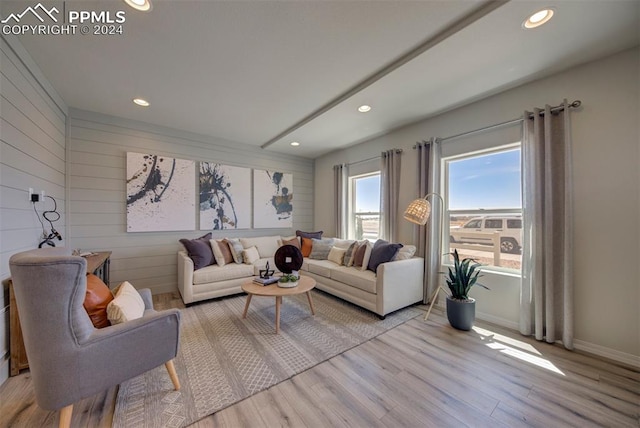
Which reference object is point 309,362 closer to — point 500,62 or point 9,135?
point 9,135

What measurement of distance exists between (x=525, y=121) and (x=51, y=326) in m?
4.06

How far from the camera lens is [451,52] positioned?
6.48 feet

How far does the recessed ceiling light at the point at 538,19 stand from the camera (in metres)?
1.60

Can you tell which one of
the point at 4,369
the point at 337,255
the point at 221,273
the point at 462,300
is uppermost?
the point at 337,255

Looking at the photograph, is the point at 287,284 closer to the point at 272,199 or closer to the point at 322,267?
the point at 322,267

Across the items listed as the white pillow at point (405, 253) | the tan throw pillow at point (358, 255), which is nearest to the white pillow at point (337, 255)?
the tan throw pillow at point (358, 255)

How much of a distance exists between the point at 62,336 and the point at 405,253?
3.17 meters

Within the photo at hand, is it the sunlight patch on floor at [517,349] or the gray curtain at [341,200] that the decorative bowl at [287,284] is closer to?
the sunlight patch on floor at [517,349]

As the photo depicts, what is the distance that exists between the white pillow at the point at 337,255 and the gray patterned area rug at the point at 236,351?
65cm

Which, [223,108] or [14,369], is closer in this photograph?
[14,369]

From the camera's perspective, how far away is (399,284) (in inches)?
115

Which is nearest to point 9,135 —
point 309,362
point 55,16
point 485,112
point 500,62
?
point 55,16

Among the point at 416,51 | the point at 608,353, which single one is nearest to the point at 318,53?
the point at 416,51

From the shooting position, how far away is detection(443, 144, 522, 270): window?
104 inches
